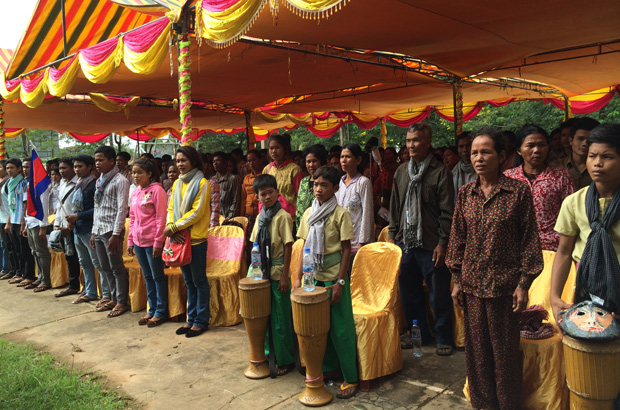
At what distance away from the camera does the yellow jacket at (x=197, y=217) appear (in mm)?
4461

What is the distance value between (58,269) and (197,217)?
367 centimetres

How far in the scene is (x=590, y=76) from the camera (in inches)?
370

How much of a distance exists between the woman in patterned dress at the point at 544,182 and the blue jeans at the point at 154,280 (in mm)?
3614

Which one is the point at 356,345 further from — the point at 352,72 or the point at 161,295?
the point at 352,72

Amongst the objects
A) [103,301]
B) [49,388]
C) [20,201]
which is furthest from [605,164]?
[20,201]

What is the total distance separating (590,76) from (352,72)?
208 inches

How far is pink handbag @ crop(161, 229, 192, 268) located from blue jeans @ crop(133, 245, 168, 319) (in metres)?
0.46

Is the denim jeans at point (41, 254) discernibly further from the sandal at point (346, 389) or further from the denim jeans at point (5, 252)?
the sandal at point (346, 389)

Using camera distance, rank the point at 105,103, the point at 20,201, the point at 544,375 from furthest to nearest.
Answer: the point at 105,103 → the point at 20,201 → the point at 544,375

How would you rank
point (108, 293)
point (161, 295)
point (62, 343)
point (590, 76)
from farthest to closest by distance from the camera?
point (590, 76) → point (108, 293) → point (161, 295) → point (62, 343)

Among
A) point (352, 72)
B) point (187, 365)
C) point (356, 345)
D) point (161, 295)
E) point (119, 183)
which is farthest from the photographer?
point (352, 72)

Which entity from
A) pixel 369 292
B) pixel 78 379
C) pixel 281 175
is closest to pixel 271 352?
pixel 369 292

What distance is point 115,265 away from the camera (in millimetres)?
5508

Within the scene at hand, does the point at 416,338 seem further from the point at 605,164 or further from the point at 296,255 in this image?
the point at 605,164
